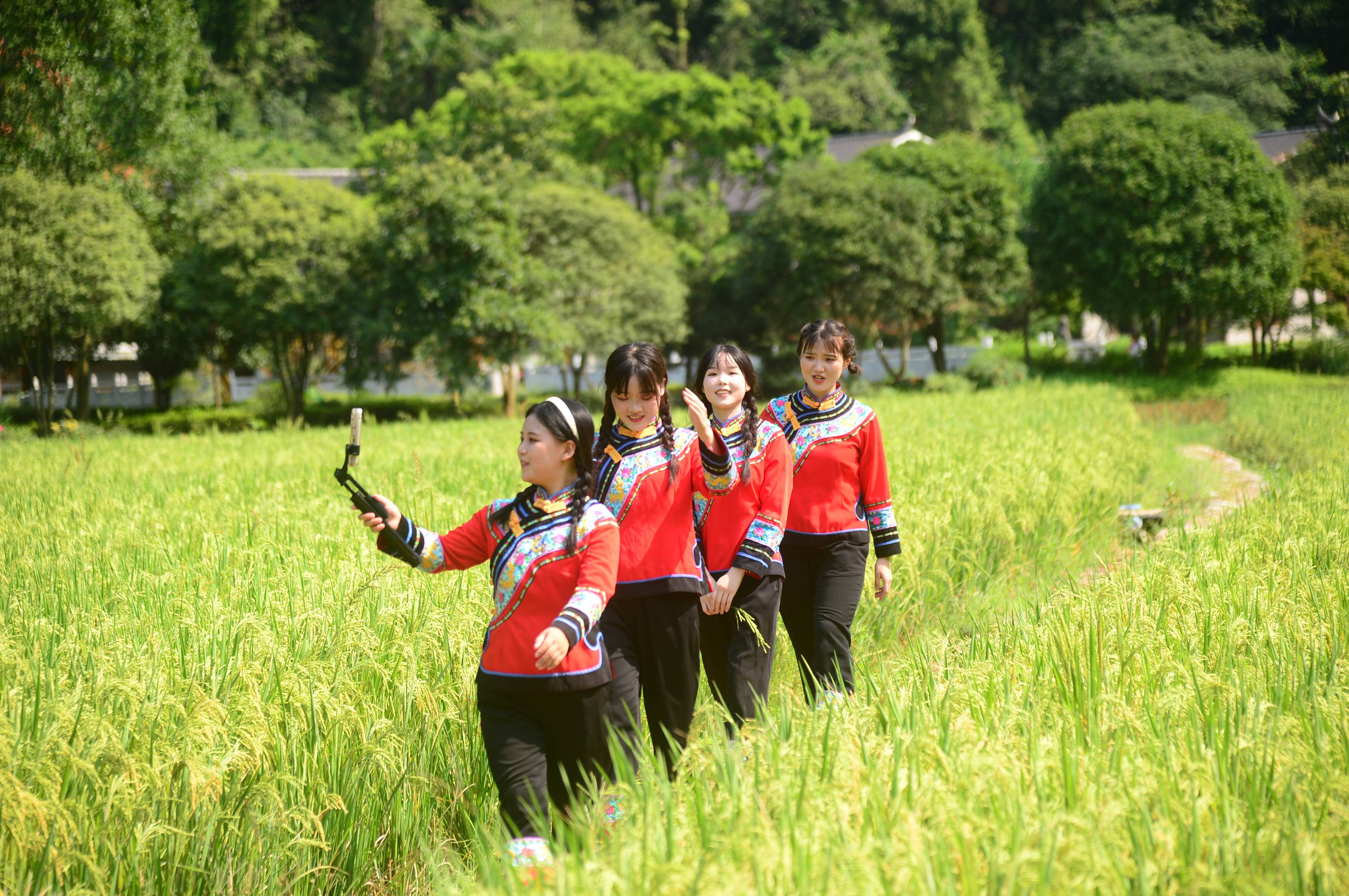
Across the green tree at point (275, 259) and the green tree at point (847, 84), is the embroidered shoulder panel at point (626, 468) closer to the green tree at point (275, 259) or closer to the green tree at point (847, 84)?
the green tree at point (275, 259)

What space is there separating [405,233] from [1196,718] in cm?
2031

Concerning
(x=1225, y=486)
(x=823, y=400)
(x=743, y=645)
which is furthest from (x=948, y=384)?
(x=743, y=645)

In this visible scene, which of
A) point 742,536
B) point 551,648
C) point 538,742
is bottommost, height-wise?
point 538,742

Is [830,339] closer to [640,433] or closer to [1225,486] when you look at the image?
[640,433]

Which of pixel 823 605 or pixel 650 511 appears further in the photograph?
pixel 823 605

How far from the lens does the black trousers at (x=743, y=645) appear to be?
3.55m

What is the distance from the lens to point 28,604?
4.30m

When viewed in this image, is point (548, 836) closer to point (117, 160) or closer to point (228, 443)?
point (228, 443)

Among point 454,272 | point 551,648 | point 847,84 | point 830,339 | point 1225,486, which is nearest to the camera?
point 551,648

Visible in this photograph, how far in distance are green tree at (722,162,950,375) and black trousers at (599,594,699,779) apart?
22629mm

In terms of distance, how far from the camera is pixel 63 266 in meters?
18.1

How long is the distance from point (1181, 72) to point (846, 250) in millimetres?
26821

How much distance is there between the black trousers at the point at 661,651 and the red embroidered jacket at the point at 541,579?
0.84ft

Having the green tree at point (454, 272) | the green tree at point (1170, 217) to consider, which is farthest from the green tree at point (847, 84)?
the green tree at point (454, 272)
